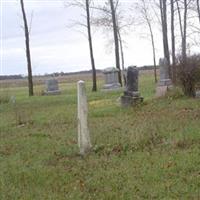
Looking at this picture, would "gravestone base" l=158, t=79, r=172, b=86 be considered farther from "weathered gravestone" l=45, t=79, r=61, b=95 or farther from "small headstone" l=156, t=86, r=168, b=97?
"weathered gravestone" l=45, t=79, r=61, b=95

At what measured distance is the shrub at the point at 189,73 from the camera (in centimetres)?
2123

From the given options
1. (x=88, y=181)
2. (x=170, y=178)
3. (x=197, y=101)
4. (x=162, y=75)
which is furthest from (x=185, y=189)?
(x=162, y=75)

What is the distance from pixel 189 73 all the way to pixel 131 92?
7.86 feet

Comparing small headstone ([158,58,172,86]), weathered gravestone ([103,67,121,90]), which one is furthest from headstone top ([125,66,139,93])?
weathered gravestone ([103,67,121,90])

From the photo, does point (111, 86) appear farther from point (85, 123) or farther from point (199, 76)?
point (85, 123)

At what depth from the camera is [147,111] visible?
18391 mm

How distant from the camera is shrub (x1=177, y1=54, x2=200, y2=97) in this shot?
21.2m

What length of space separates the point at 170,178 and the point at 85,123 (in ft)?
9.43

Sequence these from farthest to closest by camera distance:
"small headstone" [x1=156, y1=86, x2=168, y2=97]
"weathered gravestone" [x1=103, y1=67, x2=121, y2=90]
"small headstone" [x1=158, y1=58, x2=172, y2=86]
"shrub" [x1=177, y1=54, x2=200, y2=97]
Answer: "weathered gravestone" [x1=103, y1=67, x2=121, y2=90]
"small headstone" [x1=158, y1=58, x2=172, y2=86]
"small headstone" [x1=156, y1=86, x2=168, y2=97]
"shrub" [x1=177, y1=54, x2=200, y2=97]

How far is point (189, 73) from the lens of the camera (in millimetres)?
21250

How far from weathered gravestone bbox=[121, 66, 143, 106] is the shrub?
181 cm

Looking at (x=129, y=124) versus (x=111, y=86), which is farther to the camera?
(x=111, y=86)

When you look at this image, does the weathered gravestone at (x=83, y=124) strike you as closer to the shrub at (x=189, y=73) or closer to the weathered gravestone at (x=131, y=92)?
the weathered gravestone at (x=131, y=92)

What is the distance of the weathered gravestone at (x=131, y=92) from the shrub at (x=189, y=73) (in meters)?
1.81
